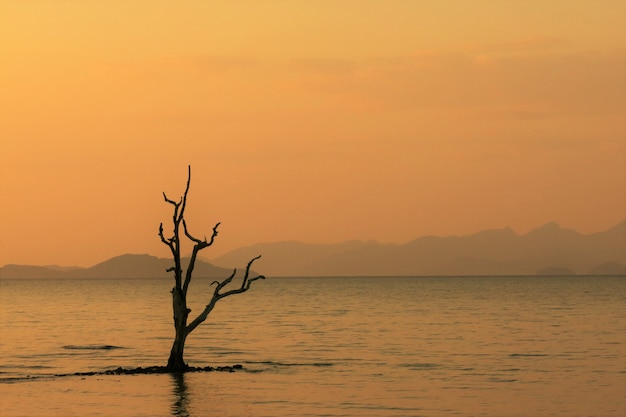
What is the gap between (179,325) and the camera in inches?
1932

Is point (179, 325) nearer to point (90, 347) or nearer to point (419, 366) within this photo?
point (419, 366)

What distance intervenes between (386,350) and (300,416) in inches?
1119

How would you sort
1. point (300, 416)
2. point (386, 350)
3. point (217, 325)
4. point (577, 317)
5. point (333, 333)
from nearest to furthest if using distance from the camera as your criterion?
point (300, 416)
point (386, 350)
point (333, 333)
point (217, 325)
point (577, 317)

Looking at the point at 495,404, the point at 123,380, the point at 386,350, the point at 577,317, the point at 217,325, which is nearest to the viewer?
the point at 495,404

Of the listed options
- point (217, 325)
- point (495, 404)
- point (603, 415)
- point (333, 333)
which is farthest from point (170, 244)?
point (217, 325)

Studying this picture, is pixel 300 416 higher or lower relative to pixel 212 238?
lower

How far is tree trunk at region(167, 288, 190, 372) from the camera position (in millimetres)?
49000

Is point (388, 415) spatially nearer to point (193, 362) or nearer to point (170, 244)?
point (170, 244)

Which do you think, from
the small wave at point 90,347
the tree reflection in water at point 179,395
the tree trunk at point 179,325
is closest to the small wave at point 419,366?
the tree trunk at point 179,325

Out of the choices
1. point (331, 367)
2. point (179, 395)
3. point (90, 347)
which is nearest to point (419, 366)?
point (331, 367)

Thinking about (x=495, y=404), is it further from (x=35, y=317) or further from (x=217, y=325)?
(x=35, y=317)

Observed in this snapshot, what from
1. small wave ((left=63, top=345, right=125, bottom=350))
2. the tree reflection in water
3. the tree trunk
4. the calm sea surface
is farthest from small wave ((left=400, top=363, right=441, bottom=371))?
small wave ((left=63, top=345, right=125, bottom=350))

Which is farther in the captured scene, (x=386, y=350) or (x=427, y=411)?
(x=386, y=350)

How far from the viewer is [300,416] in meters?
38.0
